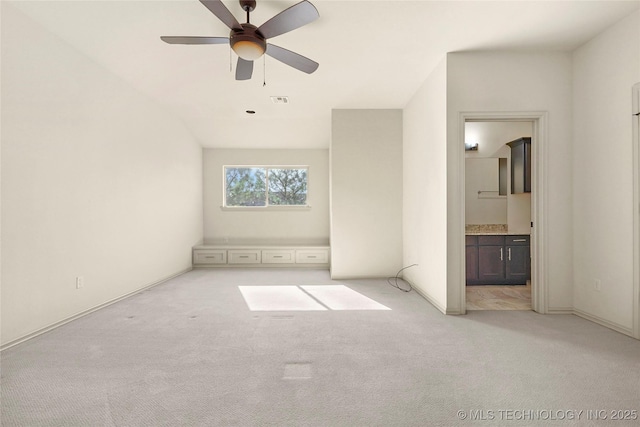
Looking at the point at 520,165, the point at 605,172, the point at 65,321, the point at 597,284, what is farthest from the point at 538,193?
the point at 65,321

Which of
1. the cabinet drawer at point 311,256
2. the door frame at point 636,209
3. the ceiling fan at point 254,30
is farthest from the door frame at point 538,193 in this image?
the cabinet drawer at point 311,256

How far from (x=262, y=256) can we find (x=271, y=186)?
1.62m

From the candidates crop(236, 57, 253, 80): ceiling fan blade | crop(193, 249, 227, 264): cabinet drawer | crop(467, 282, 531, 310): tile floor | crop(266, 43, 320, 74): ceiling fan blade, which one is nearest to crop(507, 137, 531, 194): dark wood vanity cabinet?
crop(467, 282, 531, 310): tile floor

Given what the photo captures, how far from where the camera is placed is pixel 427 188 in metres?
3.50

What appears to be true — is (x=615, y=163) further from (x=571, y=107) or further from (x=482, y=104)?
(x=482, y=104)

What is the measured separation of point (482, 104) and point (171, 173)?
4.62 meters

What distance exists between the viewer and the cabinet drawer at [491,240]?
4141mm

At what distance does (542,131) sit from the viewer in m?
2.94

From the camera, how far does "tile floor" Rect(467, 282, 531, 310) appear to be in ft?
10.6

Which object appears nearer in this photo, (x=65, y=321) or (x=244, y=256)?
(x=65, y=321)

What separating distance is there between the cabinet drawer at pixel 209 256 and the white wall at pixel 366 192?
2400mm

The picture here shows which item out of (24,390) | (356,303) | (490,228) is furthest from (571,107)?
(24,390)

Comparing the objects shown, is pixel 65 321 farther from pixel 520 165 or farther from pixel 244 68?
pixel 520 165

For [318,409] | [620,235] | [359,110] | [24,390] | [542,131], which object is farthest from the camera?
[359,110]
